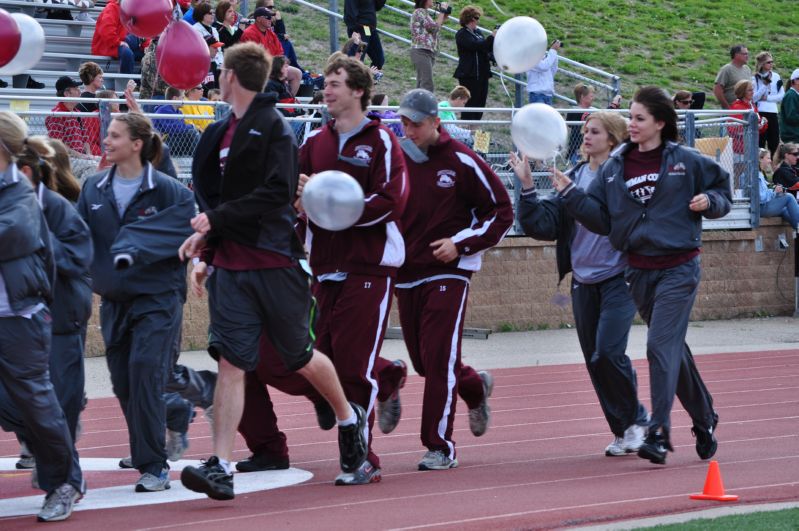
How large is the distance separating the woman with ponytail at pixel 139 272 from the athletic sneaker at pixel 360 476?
954 mm

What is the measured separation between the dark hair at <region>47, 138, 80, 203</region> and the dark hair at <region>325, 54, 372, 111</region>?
154 cm

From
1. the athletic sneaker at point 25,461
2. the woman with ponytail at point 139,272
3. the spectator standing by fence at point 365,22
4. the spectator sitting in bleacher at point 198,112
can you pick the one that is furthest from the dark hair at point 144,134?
the spectator standing by fence at point 365,22

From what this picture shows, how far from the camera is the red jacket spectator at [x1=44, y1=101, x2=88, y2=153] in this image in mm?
13289

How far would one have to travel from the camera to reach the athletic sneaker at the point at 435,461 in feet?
27.2

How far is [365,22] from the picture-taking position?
69.2ft

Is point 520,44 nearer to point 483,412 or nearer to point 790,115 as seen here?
point 483,412

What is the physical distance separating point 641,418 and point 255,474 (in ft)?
8.24

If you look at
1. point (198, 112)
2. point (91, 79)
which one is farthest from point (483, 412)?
point (91, 79)

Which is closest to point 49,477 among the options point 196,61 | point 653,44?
point 196,61

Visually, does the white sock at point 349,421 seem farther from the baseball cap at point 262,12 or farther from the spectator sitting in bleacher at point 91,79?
the baseball cap at point 262,12

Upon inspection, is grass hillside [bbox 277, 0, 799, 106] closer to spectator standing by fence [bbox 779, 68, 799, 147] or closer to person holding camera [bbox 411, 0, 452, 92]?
person holding camera [bbox 411, 0, 452, 92]

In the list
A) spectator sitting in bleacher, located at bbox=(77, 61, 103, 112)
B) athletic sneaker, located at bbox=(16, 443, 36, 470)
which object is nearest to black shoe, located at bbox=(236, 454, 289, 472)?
athletic sneaker, located at bbox=(16, 443, 36, 470)

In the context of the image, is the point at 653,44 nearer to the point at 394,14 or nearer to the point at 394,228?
the point at 394,14

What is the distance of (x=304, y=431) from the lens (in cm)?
1020
